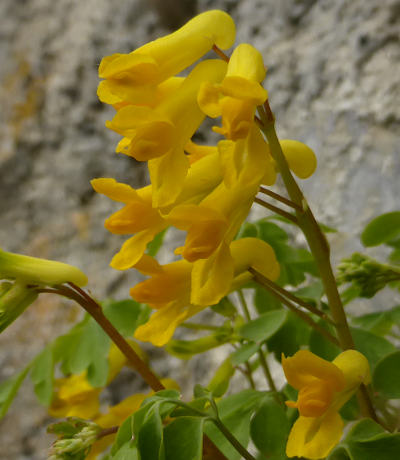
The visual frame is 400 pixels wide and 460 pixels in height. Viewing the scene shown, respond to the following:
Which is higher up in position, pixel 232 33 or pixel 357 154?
pixel 357 154

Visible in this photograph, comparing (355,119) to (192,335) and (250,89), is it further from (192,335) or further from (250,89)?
(250,89)

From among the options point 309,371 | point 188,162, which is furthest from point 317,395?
point 188,162

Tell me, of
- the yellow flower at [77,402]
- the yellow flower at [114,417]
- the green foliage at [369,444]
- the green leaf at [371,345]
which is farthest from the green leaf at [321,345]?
the yellow flower at [77,402]

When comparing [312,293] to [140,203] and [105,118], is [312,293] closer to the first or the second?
[140,203]

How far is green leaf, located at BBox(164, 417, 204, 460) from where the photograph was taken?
0.46 meters

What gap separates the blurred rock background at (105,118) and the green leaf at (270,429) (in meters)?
0.63

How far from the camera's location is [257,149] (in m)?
0.47

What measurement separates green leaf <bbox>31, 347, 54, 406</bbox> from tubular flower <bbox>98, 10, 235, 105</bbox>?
414 mm

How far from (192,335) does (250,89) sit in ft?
3.35

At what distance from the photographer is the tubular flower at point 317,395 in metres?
0.46

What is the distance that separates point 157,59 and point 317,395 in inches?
13.1

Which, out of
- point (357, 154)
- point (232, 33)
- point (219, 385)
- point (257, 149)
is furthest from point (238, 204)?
point (357, 154)

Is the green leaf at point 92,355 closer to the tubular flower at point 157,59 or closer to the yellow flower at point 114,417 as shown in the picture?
the yellow flower at point 114,417

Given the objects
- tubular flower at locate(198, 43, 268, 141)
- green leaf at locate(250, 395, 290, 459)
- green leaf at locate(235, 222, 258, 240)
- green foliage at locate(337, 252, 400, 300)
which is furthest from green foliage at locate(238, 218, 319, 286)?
tubular flower at locate(198, 43, 268, 141)
